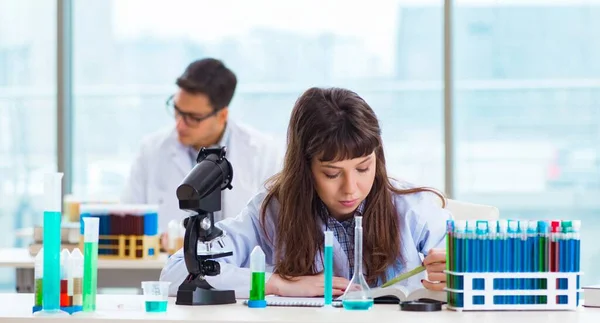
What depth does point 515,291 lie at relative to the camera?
215 centimetres

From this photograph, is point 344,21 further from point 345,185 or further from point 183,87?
point 345,185

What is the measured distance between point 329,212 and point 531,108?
3.17 metres

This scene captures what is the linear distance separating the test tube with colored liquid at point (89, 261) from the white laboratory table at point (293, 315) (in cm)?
4

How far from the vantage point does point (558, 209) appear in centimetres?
573

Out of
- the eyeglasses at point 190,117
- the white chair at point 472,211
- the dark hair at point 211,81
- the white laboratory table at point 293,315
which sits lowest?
the white laboratory table at point 293,315

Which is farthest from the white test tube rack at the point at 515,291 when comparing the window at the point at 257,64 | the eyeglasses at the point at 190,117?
the window at the point at 257,64

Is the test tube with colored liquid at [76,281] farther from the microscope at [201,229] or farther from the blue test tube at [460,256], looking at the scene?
the blue test tube at [460,256]

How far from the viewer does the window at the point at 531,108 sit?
18.2ft

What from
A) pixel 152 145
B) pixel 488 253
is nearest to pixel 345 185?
pixel 488 253

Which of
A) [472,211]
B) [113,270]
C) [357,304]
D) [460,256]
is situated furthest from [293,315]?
[113,270]

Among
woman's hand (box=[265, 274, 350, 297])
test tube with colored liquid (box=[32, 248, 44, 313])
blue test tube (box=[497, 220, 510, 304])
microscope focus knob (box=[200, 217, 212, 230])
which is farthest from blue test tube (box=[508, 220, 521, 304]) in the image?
test tube with colored liquid (box=[32, 248, 44, 313])

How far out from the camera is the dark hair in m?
4.42

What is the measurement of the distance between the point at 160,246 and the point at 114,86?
2005 mm

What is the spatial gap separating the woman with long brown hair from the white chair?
0.17m
